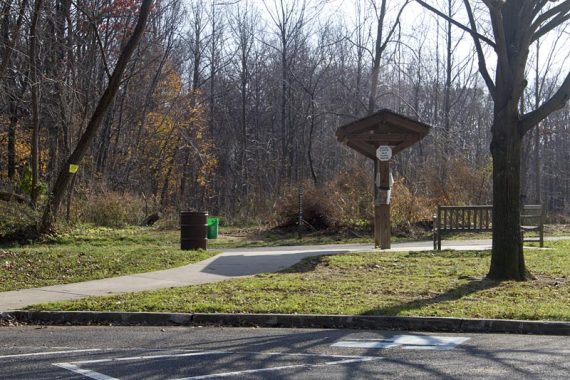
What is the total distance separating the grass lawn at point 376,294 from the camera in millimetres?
9547

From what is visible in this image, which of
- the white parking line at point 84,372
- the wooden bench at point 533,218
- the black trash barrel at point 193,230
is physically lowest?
the white parking line at point 84,372

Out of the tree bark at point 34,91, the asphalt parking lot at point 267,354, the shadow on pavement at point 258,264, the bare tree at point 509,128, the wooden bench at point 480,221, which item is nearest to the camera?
the asphalt parking lot at point 267,354

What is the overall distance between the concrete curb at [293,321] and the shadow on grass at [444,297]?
28 cm

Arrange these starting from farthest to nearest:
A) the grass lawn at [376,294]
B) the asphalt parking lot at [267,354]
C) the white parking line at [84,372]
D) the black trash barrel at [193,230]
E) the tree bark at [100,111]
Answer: the tree bark at [100,111] < the black trash barrel at [193,230] < the grass lawn at [376,294] < the asphalt parking lot at [267,354] < the white parking line at [84,372]

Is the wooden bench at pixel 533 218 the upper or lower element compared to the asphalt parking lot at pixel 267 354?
upper

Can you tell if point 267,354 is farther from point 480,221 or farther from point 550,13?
point 480,221

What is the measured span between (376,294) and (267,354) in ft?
12.8

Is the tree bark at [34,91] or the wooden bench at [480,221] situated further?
the tree bark at [34,91]

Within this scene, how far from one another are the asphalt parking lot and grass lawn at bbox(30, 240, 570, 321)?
806mm

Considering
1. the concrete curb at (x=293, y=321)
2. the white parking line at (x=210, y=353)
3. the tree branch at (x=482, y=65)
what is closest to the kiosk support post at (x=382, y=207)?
the tree branch at (x=482, y=65)

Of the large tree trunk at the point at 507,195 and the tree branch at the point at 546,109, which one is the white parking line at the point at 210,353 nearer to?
the large tree trunk at the point at 507,195

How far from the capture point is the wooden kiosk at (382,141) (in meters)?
17.9

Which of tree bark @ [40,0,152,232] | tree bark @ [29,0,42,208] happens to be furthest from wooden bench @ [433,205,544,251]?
tree bark @ [29,0,42,208]

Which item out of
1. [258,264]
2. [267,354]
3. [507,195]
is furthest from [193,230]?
[267,354]
